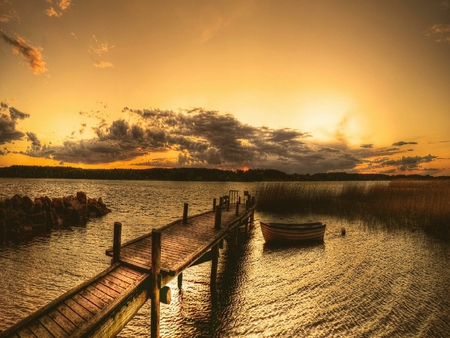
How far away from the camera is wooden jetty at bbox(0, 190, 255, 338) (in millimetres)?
5086

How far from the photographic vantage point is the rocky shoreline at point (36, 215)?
19906 mm

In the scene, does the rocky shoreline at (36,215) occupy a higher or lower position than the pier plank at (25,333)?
lower

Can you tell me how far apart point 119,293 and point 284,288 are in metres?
8.16

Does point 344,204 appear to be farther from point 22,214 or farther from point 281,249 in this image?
point 22,214

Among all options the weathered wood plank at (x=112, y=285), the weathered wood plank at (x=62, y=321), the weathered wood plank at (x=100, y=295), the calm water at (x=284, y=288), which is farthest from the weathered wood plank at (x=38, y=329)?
the calm water at (x=284, y=288)

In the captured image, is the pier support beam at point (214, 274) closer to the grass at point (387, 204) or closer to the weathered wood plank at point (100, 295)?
the weathered wood plank at point (100, 295)

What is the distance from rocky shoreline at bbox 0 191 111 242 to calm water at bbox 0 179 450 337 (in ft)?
7.11

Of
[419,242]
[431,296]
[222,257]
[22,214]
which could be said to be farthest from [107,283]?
[419,242]

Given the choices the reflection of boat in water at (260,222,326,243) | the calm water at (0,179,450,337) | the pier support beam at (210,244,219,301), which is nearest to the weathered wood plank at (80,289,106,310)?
the calm water at (0,179,450,337)

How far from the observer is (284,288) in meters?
12.0

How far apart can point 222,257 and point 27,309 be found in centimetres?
1059

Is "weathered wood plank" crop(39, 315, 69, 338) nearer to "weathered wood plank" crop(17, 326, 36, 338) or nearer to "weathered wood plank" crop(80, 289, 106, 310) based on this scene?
"weathered wood plank" crop(17, 326, 36, 338)

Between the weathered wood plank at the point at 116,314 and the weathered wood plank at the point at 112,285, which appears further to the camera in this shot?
the weathered wood plank at the point at 112,285

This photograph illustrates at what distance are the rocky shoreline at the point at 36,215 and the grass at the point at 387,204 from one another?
22.9m
